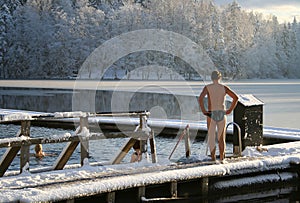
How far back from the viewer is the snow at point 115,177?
266 inches

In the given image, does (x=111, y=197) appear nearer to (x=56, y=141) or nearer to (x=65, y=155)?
(x=56, y=141)

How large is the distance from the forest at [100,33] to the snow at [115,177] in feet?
219

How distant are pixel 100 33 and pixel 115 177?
7550 cm

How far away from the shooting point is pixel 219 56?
8481 centimetres

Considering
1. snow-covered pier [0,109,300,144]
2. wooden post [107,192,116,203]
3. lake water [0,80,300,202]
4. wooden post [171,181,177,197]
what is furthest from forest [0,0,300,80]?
wooden post [107,192,116,203]

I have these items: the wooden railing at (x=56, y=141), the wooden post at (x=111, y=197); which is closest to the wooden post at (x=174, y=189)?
the wooden post at (x=111, y=197)

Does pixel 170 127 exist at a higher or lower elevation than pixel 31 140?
lower

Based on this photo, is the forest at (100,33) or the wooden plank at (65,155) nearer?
the wooden plank at (65,155)

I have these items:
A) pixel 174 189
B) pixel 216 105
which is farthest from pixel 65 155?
pixel 216 105

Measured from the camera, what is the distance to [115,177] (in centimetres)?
760

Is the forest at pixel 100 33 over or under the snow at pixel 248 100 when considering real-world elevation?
over

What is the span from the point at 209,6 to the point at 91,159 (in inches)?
3047

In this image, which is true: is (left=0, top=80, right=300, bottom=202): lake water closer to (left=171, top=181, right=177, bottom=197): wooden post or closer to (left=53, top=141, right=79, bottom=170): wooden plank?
(left=53, top=141, right=79, bottom=170): wooden plank

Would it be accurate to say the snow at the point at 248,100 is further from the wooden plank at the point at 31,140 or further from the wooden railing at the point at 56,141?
the wooden plank at the point at 31,140
